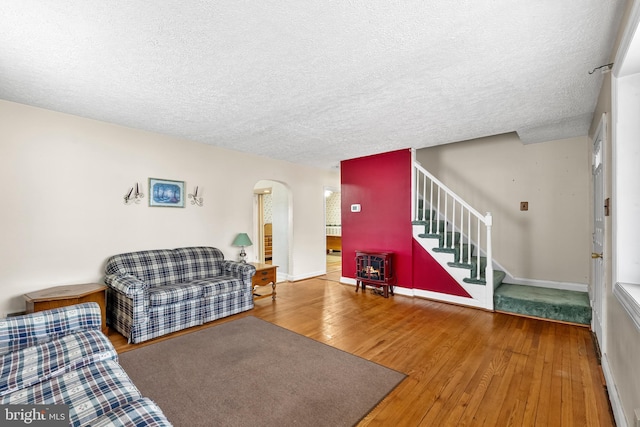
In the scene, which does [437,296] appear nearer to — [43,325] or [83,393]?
[83,393]

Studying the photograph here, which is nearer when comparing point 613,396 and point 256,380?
point 613,396

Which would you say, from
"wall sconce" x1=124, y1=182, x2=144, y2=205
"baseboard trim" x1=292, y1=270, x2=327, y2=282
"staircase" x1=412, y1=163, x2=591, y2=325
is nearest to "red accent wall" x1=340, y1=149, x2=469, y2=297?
"staircase" x1=412, y1=163, x2=591, y2=325

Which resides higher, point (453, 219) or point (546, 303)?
point (453, 219)

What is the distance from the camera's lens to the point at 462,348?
2.76 m

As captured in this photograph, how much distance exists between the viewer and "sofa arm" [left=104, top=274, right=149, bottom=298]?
2922 millimetres

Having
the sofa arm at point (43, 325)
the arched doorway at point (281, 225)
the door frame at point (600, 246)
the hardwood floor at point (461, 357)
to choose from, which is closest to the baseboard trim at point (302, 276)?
the arched doorway at point (281, 225)

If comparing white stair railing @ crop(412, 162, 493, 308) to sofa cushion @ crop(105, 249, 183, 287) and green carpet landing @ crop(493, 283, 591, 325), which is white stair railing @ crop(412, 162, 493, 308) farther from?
sofa cushion @ crop(105, 249, 183, 287)

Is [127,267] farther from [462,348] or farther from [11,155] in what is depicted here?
[462,348]

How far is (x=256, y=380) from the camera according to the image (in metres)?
2.26

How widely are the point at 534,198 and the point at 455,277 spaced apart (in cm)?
184

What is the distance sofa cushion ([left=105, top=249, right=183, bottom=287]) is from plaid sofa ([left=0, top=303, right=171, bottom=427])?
140 centimetres

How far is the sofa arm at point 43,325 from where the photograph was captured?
1743 millimetres

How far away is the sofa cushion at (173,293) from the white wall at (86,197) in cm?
82

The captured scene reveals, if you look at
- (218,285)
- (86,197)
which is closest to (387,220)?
(218,285)
